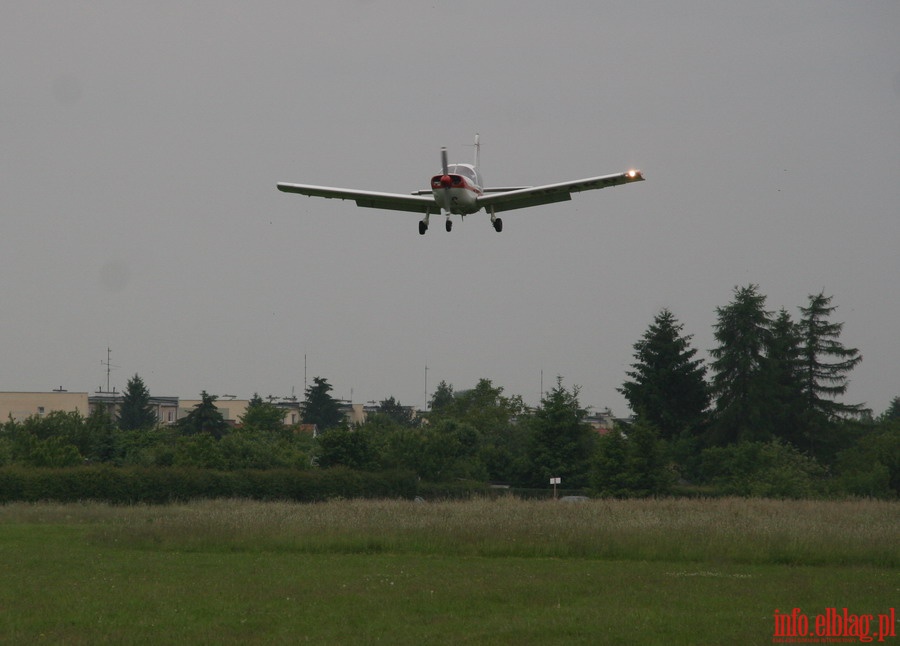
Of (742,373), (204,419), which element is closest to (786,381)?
(742,373)

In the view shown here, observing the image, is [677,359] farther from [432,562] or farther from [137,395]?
[137,395]

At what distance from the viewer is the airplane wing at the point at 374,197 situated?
26984 millimetres

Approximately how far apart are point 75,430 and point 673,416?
4190 centimetres

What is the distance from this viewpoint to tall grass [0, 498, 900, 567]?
77.6 feet

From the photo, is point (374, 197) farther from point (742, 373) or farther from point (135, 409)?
point (135, 409)

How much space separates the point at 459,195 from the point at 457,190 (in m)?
0.19

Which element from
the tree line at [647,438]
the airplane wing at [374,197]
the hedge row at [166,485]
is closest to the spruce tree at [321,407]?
the tree line at [647,438]

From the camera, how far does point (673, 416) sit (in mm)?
73875

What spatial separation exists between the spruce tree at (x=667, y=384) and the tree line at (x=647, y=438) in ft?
0.35

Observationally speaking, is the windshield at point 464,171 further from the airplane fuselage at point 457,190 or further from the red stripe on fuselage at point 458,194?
the red stripe on fuselage at point 458,194

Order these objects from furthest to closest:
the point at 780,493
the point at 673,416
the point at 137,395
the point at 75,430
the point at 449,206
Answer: the point at 137,395 → the point at 673,416 → the point at 75,430 → the point at 780,493 → the point at 449,206

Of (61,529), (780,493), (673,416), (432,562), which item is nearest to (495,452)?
(673,416)

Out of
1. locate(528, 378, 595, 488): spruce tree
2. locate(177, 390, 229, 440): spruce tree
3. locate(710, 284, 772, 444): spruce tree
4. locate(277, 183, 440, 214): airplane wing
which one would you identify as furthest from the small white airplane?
locate(177, 390, 229, 440): spruce tree

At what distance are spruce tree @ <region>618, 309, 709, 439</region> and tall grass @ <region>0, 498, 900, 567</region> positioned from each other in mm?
40621
